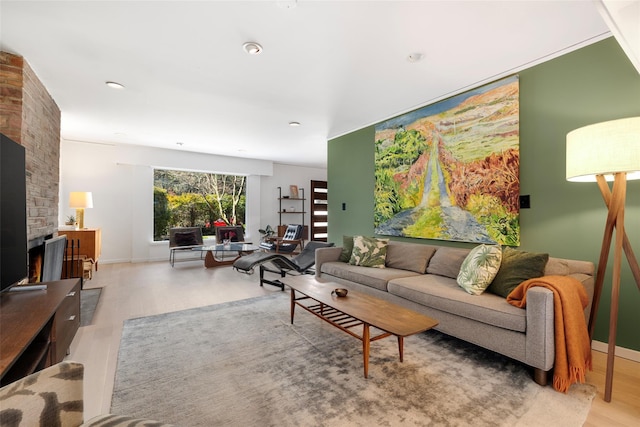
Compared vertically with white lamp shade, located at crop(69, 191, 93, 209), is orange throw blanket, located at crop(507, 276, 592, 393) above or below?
below

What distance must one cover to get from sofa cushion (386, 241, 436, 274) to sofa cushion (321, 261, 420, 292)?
9cm

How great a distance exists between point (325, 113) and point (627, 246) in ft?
11.0

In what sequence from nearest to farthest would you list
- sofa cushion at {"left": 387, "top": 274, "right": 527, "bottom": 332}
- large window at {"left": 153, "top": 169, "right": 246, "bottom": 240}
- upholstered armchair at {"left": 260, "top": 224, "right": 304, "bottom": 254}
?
sofa cushion at {"left": 387, "top": 274, "right": 527, "bottom": 332}, upholstered armchair at {"left": 260, "top": 224, "right": 304, "bottom": 254}, large window at {"left": 153, "top": 169, "right": 246, "bottom": 240}

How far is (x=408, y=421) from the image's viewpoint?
1498 millimetres

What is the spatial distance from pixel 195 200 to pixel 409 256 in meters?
5.61

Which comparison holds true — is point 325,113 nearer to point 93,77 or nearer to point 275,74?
point 275,74

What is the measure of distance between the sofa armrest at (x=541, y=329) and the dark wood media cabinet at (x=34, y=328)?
266 cm

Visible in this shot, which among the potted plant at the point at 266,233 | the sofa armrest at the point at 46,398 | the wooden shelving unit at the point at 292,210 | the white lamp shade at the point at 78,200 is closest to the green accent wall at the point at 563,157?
the sofa armrest at the point at 46,398

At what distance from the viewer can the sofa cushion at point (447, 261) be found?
113 inches

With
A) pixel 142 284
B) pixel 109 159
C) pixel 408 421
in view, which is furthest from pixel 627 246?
pixel 109 159

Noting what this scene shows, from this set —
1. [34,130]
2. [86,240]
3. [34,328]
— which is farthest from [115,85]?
[86,240]

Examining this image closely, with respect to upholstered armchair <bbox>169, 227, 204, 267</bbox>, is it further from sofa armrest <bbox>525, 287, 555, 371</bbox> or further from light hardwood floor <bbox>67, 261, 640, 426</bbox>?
sofa armrest <bbox>525, 287, 555, 371</bbox>

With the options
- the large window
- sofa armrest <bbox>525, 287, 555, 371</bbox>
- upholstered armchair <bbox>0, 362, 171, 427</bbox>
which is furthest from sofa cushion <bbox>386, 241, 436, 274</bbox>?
the large window

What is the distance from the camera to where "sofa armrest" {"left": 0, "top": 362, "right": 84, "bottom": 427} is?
745mm
